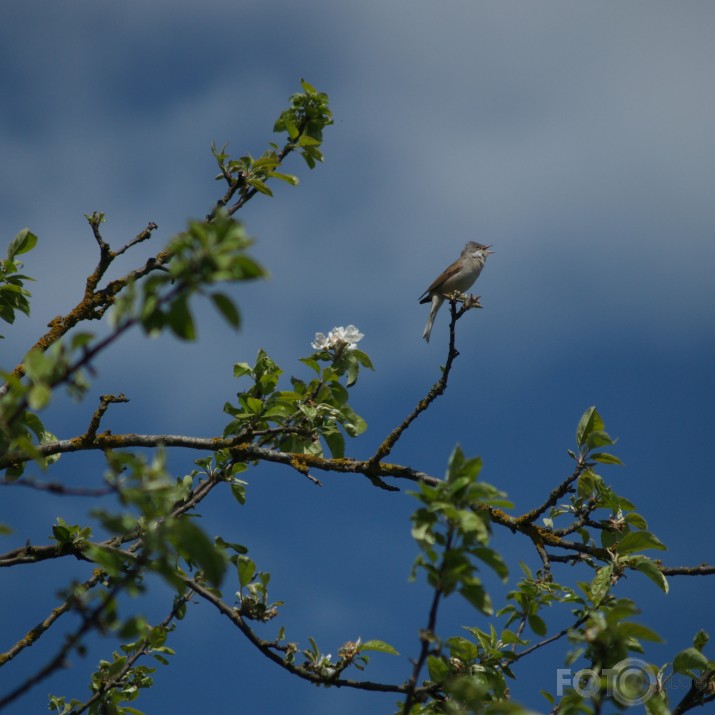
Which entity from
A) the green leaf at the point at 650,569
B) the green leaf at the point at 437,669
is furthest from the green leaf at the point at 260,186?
the green leaf at the point at 650,569

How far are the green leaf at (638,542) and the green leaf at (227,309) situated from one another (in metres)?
3.46

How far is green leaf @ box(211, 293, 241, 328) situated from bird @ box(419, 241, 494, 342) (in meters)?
9.43

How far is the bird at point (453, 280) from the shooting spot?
12039 mm

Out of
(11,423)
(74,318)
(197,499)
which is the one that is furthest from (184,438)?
(11,423)

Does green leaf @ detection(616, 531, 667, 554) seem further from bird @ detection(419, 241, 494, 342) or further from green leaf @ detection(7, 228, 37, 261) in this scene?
bird @ detection(419, 241, 494, 342)

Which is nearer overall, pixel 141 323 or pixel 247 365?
pixel 141 323

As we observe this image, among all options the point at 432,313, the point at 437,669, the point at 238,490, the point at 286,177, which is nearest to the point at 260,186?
→ the point at 286,177

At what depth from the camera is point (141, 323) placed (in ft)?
7.50

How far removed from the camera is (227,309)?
2225 millimetres

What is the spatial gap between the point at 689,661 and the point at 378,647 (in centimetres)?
171

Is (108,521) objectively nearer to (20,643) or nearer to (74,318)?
(20,643)

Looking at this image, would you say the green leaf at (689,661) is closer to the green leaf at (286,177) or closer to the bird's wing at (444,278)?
the green leaf at (286,177)

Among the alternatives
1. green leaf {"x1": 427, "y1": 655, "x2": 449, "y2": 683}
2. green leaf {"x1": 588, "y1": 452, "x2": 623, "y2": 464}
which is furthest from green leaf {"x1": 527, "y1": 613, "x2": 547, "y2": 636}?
green leaf {"x1": 588, "y1": 452, "x2": 623, "y2": 464}

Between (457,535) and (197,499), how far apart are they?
111 inches
